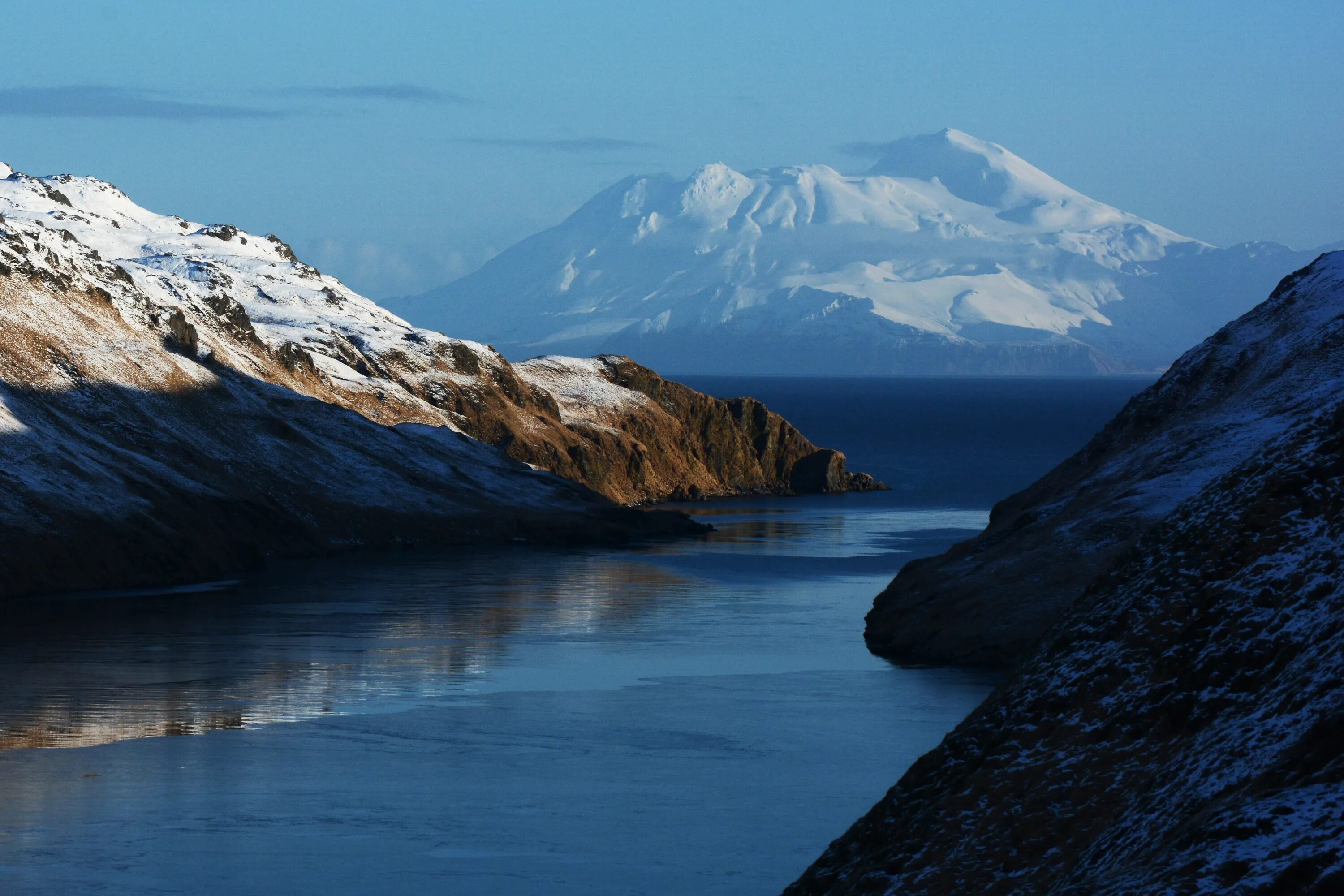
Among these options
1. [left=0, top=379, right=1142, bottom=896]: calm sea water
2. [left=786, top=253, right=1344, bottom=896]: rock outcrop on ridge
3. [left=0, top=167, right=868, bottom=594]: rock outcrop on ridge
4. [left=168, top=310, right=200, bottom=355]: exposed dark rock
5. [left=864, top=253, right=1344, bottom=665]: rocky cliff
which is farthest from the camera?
[left=168, top=310, right=200, bottom=355]: exposed dark rock

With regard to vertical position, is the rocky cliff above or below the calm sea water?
above

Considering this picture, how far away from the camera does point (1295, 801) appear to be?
15.0 metres

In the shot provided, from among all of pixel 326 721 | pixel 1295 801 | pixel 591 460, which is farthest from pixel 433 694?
pixel 591 460

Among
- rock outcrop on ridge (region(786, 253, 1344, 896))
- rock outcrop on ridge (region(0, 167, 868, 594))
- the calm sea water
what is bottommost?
the calm sea water

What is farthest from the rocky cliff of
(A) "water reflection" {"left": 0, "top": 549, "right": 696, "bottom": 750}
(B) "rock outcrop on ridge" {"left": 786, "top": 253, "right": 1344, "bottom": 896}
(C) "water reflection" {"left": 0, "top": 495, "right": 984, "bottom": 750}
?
(B) "rock outcrop on ridge" {"left": 786, "top": 253, "right": 1344, "bottom": 896}

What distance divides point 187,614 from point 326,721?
26.0m

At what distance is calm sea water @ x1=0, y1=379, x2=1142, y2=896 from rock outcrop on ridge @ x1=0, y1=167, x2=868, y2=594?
7241mm

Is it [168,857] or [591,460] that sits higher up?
[591,460]

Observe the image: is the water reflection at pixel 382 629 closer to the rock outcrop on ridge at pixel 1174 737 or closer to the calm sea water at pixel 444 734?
the calm sea water at pixel 444 734

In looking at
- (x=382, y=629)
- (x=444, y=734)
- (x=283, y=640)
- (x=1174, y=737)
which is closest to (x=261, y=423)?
(x=382, y=629)

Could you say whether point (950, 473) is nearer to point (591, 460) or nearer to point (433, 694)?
point (591, 460)

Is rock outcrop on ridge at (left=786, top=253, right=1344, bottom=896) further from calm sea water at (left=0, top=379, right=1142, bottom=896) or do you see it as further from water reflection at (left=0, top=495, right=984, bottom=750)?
water reflection at (left=0, top=495, right=984, bottom=750)

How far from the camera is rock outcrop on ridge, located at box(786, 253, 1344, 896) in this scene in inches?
608

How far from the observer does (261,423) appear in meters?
109
